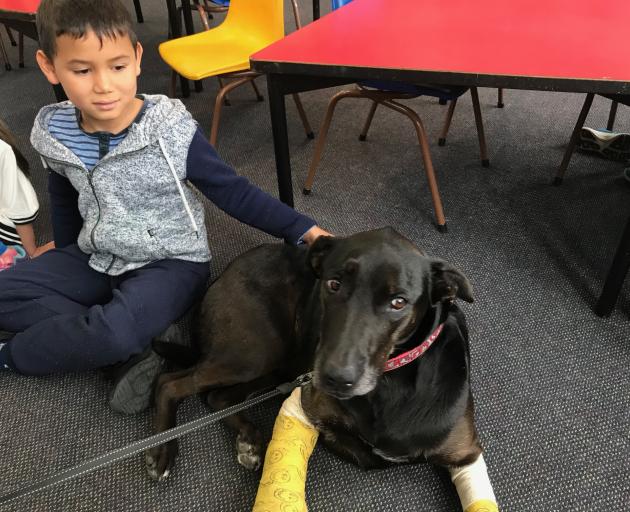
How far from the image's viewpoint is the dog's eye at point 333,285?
1109mm

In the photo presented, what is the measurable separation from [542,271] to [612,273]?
1.13 ft

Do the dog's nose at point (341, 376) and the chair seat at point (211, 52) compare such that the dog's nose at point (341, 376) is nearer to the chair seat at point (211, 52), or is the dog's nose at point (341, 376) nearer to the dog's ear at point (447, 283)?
the dog's ear at point (447, 283)

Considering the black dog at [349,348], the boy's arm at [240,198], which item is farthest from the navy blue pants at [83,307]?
the boy's arm at [240,198]

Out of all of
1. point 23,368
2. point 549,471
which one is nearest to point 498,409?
point 549,471

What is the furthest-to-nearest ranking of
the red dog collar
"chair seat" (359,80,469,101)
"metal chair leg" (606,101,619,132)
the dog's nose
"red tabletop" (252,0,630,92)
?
1. "metal chair leg" (606,101,619,132)
2. "chair seat" (359,80,469,101)
3. "red tabletop" (252,0,630,92)
4. the red dog collar
5. the dog's nose

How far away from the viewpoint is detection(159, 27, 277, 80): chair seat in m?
2.60

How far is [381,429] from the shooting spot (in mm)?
1211

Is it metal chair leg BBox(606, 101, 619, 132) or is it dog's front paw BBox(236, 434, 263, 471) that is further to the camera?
metal chair leg BBox(606, 101, 619, 132)

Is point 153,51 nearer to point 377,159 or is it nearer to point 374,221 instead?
point 377,159

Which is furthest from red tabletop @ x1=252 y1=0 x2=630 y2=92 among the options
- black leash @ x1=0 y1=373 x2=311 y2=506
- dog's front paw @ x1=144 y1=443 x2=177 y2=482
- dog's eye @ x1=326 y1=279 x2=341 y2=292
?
dog's front paw @ x1=144 y1=443 x2=177 y2=482

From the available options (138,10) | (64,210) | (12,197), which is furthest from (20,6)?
(138,10)

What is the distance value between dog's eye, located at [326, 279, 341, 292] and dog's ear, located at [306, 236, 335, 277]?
10cm

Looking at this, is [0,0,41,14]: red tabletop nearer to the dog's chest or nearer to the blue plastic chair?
the blue plastic chair

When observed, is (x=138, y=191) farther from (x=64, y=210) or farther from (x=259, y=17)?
(x=259, y=17)
